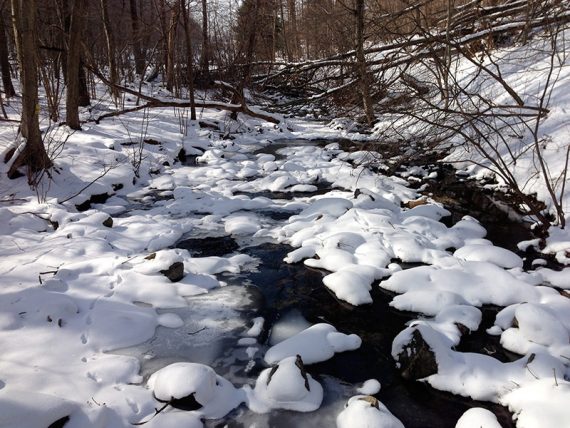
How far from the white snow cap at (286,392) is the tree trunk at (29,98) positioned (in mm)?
4672

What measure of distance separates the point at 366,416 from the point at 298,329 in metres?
1.02

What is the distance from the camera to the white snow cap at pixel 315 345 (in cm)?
280

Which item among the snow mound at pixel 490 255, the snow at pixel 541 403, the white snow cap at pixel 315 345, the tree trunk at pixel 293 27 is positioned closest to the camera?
the snow at pixel 541 403

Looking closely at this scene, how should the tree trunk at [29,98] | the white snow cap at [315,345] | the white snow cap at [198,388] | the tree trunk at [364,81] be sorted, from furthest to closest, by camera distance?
the tree trunk at [364,81], the tree trunk at [29,98], the white snow cap at [315,345], the white snow cap at [198,388]

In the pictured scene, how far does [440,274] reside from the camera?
3.74 meters

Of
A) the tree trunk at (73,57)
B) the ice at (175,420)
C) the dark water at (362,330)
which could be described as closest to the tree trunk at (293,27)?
the tree trunk at (73,57)

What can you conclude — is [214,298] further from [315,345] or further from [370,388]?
[370,388]

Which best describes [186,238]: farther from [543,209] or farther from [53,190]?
[543,209]

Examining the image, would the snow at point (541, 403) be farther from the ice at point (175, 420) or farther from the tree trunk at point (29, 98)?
the tree trunk at point (29, 98)

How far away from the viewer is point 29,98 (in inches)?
221

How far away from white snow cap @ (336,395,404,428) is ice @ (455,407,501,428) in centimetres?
33

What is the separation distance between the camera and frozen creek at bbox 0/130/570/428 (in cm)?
238

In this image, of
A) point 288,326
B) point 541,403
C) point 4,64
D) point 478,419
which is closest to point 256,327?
point 288,326

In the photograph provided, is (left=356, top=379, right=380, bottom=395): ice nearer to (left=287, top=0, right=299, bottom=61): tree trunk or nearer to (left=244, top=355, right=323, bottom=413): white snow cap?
(left=244, top=355, right=323, bottom=413): white snow cap
